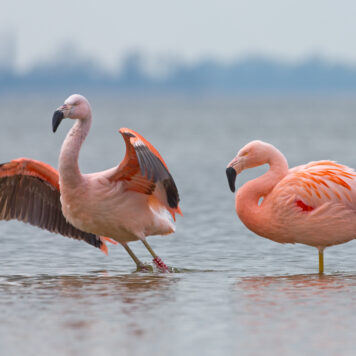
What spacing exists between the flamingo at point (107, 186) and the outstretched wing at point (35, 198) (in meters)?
0.01

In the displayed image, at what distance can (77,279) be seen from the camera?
27.7 feet

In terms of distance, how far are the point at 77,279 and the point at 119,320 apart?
2.20 m

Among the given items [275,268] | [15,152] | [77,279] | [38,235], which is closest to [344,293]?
[275,268]

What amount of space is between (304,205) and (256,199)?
50cm

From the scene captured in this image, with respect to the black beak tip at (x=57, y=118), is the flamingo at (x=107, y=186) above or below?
below

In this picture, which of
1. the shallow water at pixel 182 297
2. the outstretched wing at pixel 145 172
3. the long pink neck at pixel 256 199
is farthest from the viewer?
the long pink neck at pixel 256 199

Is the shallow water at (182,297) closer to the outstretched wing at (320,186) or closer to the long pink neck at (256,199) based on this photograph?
the long pink neck at (256,199)

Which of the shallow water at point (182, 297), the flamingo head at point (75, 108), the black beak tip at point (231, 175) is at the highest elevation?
the flamingo head at point (75, 108)

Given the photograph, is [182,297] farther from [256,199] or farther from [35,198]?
[35,198]

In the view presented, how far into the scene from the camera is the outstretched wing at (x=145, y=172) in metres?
7.67

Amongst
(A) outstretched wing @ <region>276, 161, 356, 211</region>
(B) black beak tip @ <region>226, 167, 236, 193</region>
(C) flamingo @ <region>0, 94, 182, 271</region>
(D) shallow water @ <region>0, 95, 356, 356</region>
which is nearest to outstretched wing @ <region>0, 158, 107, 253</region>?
(C) flamingo @ <region>0, 94, 182, 271</region>

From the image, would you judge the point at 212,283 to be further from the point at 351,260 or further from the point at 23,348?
the point at 23,348

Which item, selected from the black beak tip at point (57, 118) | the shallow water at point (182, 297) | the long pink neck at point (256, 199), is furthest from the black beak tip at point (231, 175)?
the black beak tip at point (57, 118)

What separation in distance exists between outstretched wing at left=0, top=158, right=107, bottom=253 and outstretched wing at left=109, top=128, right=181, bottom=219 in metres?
0.97
